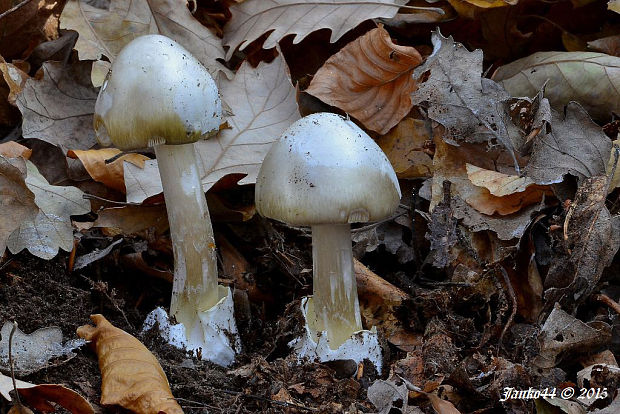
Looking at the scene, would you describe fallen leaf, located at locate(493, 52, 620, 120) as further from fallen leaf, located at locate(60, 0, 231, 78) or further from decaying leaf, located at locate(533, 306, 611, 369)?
fallen leaf, located at locate(60, 0, 231, 78)

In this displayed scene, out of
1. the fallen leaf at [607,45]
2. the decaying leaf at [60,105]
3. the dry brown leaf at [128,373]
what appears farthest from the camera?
the fallen leaf at [607,45]

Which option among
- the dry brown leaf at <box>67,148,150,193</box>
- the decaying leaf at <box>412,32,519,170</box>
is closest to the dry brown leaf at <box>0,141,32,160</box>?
the dry brown leaf at <box>67,148,150,193</box>

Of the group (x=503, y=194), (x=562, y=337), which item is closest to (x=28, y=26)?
(x=503, y=194)

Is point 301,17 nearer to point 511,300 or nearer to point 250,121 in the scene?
point 250,121

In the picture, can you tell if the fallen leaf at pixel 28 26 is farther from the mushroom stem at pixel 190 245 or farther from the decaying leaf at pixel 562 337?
the decaying leaf at pixel 562 337

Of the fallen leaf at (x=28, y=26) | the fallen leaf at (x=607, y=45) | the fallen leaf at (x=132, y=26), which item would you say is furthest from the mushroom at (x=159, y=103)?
the fallen leaf at (x=607, y=45)

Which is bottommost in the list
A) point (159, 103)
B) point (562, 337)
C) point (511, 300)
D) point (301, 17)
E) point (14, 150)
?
point (511, 300)
